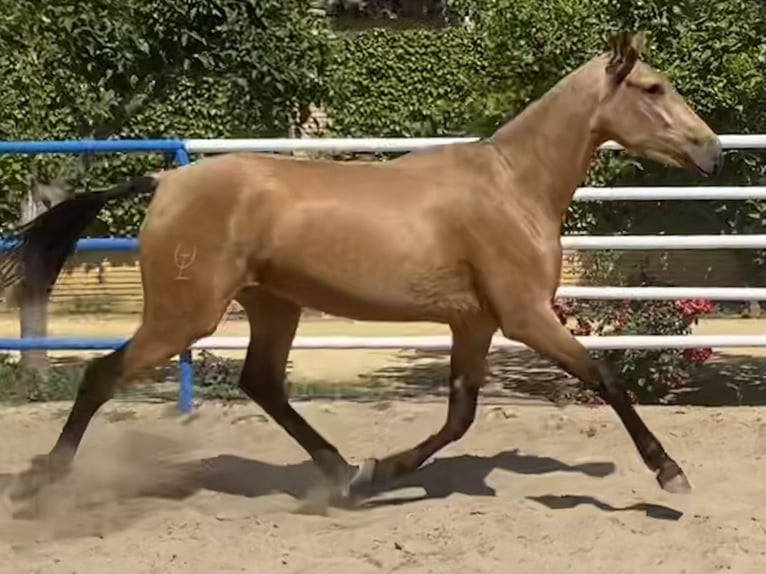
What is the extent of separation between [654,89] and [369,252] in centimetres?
116

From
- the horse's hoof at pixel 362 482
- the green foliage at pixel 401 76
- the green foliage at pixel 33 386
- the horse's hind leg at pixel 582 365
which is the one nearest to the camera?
the horse's hind leg at pixel 582 365

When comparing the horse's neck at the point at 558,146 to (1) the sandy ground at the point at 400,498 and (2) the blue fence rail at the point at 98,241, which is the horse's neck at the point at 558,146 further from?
(2) the blue fence rail at the point at 98,241

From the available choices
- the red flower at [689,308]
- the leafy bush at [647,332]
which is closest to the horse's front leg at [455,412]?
the leafy bush at [647,332]

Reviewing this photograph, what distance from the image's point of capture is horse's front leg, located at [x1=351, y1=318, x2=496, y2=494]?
473cm

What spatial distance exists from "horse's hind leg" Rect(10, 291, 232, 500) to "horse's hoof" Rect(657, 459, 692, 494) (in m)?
1.61

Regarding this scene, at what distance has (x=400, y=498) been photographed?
466cm

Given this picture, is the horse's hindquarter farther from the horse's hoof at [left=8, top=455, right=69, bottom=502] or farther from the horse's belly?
the horse's hoof at [left=8, top=455, right=69, bottom=502]

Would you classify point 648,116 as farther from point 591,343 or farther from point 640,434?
point 591,343

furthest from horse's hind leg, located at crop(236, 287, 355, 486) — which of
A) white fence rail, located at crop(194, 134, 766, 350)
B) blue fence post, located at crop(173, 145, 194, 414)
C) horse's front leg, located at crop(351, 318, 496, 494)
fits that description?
blue fence post, located at crop(173, 145, 194, 414)

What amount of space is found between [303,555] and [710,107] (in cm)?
433

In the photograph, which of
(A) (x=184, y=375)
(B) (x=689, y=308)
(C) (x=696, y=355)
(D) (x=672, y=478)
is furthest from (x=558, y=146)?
(C) (x=696, y=355)

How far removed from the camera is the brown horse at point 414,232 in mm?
4359

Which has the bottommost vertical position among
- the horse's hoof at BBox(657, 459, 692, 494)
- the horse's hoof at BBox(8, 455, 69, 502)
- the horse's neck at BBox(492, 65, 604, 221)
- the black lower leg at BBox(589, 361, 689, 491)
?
the horse's hoof at BBox(8, 455, 69, 502)

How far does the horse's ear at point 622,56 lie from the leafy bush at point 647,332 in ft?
8.34
